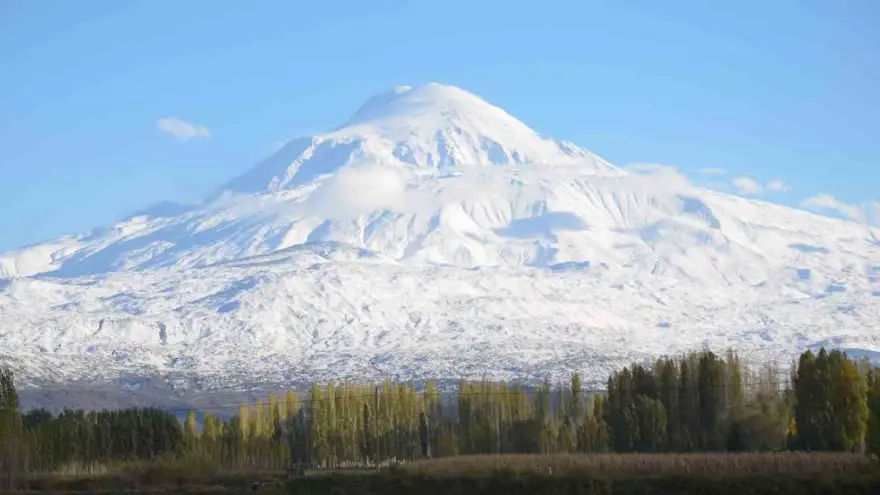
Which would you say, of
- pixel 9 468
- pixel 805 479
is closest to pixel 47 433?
pixel 9 468

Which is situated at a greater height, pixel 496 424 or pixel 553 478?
pixel 496 424

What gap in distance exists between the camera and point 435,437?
109625 mm

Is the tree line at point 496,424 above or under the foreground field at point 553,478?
above

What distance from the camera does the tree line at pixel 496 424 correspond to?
8200 cm

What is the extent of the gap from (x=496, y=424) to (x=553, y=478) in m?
50.5

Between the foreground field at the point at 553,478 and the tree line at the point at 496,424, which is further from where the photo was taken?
the tree line at the point at 496,424

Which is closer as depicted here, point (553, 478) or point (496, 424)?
point (553, 478)

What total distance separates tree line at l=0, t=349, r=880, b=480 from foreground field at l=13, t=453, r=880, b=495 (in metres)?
3.60

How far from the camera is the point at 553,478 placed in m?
58.8

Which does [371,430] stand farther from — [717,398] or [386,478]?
[386,478]

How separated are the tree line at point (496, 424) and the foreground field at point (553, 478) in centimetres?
360

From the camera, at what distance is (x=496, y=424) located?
109 meters

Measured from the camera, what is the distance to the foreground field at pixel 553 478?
5606 cm

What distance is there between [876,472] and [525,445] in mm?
46960
